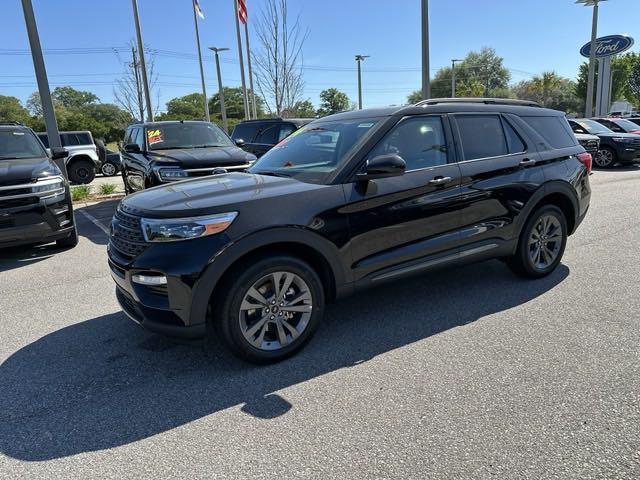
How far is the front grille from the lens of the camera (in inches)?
126

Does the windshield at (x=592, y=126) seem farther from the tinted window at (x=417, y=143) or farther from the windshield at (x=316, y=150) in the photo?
the windshield at (x=316, y=150)

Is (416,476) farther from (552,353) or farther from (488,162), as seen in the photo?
(488,162)

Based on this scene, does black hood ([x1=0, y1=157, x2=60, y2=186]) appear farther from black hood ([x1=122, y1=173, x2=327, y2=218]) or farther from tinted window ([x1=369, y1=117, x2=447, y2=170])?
tinted window ([x1=369, y1=117, x2=447, y2=170])

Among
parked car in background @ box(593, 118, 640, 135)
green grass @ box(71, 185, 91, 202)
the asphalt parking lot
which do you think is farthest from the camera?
parked car in background @ box(593, 118, 640, 135)

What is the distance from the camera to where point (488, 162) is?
14.2 feet

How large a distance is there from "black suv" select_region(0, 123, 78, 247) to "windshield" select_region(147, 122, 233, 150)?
2.36m

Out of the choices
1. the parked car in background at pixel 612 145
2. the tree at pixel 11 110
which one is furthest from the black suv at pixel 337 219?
the tree at pixel 11 110

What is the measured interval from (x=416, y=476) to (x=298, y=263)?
1.54 meters

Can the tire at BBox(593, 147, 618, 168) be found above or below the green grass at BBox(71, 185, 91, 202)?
below

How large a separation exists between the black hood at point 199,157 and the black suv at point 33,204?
170 centimetres

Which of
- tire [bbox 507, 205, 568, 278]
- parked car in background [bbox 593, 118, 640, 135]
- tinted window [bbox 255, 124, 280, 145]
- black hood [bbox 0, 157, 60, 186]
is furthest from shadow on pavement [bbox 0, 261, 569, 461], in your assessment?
parked car in background [bbox 593, 118, 640, 135]

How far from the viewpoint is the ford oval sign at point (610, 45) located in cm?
2791

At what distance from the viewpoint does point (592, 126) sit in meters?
16.5

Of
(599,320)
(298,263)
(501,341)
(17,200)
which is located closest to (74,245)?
(17,200)
